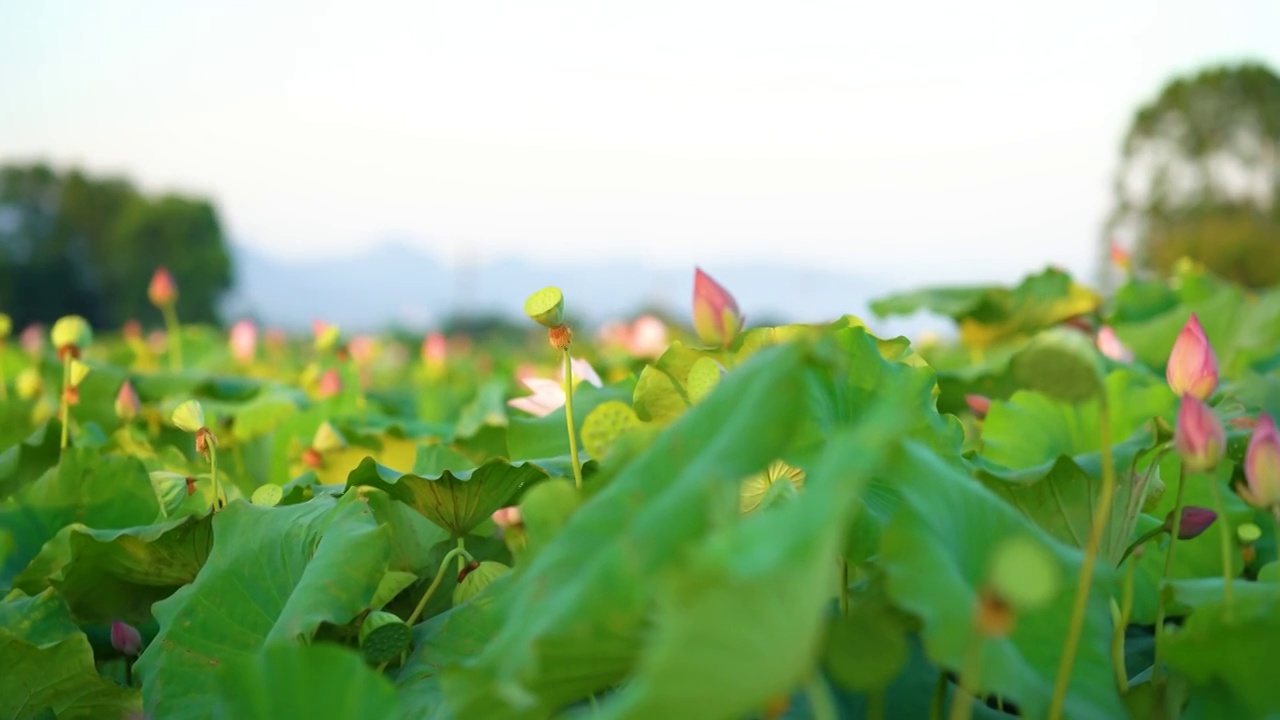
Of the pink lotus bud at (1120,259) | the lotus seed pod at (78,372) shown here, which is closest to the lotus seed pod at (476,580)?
the lotus seed pod at (78,372)

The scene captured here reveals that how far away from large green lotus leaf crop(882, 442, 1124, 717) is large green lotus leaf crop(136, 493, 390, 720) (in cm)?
31

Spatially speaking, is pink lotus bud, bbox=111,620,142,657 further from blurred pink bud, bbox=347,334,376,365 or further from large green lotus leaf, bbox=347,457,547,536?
blurred pink bud, bbox=347,334,376,365

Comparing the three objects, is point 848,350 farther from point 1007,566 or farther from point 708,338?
point 1007,566

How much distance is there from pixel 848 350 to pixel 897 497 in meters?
0.12

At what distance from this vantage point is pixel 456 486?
782 millimetres

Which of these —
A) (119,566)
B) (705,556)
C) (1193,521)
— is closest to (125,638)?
(119,566)

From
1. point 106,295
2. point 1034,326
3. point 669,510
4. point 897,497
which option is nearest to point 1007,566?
point 669,510

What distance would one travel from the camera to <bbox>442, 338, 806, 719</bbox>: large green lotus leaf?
39 centimetres

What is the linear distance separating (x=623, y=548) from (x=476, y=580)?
1.21ft

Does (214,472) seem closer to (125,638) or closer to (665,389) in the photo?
(125,638)

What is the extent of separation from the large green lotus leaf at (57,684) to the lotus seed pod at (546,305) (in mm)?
354

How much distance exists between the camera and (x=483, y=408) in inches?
68.5

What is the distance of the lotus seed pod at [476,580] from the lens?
738 millimetres

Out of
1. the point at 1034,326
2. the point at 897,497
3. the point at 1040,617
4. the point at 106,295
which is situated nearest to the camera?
the point at 1040,617
